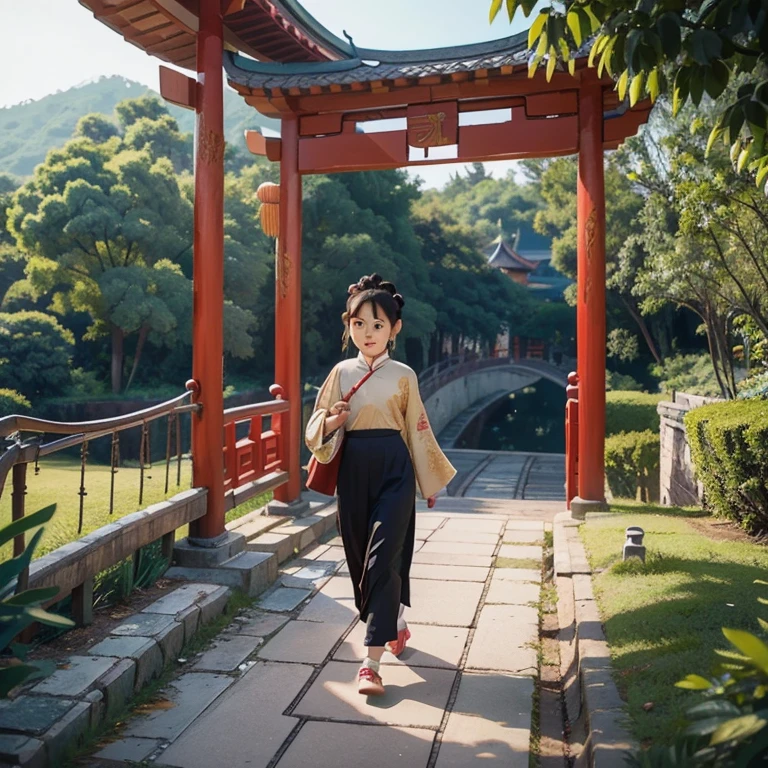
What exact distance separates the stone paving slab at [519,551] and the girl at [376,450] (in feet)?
7.51

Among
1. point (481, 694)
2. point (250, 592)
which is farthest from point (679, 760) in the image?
point (250, 592)

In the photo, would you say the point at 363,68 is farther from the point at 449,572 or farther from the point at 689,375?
the point at 689,375

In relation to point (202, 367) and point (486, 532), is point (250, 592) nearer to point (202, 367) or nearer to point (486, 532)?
point (202, 367)

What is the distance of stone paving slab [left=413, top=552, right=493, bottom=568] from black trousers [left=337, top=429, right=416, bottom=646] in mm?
1943

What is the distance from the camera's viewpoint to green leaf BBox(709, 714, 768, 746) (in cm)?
135

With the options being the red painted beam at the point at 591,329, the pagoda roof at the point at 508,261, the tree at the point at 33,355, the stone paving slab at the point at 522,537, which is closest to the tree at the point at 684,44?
the red painted beam at the point at 591,329

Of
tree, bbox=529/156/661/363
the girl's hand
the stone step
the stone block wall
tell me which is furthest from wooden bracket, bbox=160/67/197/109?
tree, bbox=529/156/661/363

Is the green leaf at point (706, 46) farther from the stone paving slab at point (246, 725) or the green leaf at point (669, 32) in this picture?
the stone paving slab at point (246, 725)

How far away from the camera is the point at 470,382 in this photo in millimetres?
35219

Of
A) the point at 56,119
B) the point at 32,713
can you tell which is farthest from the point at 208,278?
the point at 56,119

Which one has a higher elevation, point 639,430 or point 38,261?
point 38,261

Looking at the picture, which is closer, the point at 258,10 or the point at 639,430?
the point at 258,10

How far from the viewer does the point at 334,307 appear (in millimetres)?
26094

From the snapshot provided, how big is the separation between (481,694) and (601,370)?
3.72 metres
